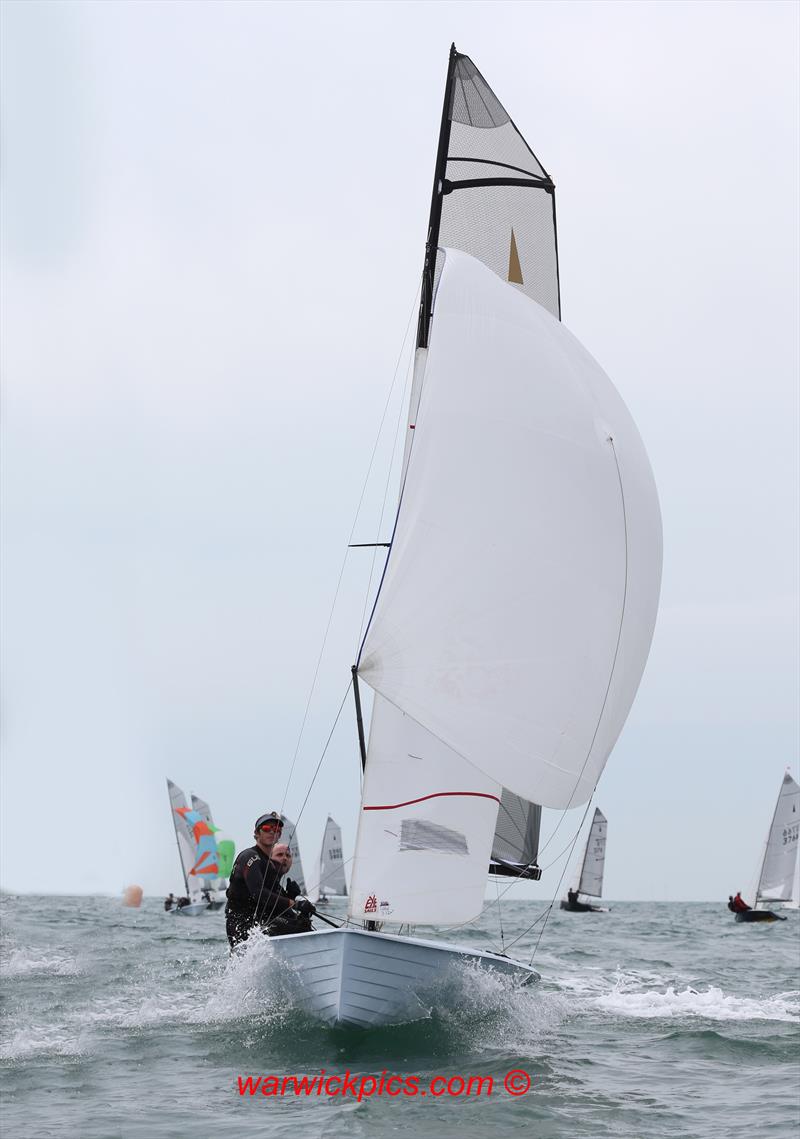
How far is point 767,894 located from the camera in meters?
43.2

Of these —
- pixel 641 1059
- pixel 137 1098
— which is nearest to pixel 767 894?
pixel 641 1059

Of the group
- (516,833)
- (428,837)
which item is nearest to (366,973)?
(428,837)

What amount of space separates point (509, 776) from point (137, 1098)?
334 cm

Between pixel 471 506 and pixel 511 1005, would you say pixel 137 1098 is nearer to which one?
pixel 511 1005

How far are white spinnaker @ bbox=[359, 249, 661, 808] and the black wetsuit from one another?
2.42m

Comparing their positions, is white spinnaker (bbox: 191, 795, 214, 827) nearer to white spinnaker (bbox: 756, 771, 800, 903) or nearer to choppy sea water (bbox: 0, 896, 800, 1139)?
white spinnaker (bbox: 756, 771, 800, 903)

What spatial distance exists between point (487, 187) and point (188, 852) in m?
32.8

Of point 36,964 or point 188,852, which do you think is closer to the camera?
point 36,964

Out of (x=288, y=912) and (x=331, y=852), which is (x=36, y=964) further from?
(x=331, y=852)

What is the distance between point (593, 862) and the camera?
160 ft

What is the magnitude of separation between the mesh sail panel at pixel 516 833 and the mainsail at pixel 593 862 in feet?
119

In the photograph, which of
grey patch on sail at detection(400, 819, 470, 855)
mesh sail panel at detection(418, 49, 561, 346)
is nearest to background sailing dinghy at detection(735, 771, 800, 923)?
mesh sail panel at detection(418, 49, 561, 346)

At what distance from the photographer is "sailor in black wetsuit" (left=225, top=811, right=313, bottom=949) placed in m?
10.3

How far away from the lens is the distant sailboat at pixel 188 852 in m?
41.3
